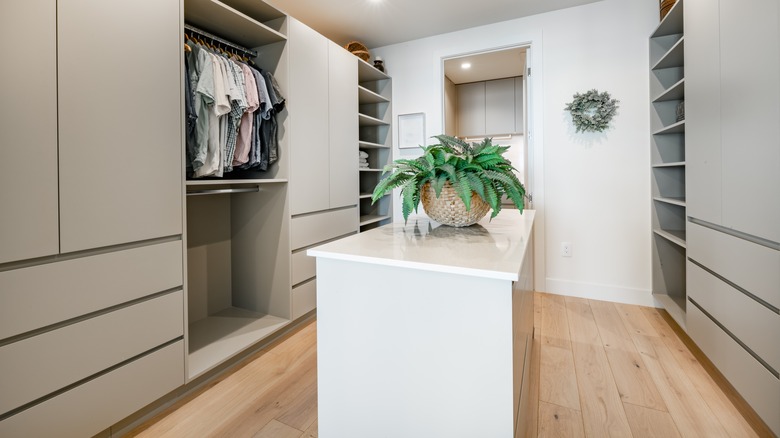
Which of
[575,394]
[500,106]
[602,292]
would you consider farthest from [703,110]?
[500,106]

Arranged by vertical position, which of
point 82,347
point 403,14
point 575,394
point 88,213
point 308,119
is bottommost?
point 575,394

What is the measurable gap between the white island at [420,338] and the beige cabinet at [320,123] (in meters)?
1.34

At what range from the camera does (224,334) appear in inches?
78.8

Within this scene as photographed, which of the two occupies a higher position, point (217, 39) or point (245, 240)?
point (217, 39)

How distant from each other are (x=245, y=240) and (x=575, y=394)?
2110 mm

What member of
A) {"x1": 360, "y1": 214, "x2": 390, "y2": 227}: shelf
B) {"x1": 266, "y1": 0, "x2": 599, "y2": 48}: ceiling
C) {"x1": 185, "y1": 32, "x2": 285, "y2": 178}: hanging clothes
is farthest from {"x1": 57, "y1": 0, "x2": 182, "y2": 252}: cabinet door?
{"x1": 360, "y1": 214, "x2": 390, "y2": 227}: shelf

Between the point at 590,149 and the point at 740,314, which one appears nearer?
the point at 740,314

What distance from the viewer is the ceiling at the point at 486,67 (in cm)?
379

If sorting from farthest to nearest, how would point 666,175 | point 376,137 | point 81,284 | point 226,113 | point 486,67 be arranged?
point 486,67 → point 376,137 → point 666,175 → point 226,113 → point 81,284

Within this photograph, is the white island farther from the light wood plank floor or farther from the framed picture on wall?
the framed picture on wall

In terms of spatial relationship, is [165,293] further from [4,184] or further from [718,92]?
[718,92]

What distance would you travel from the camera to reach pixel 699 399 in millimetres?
1542

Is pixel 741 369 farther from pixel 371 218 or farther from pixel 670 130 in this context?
pixel 371 218

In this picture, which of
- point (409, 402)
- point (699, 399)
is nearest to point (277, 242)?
point (409, 402)
